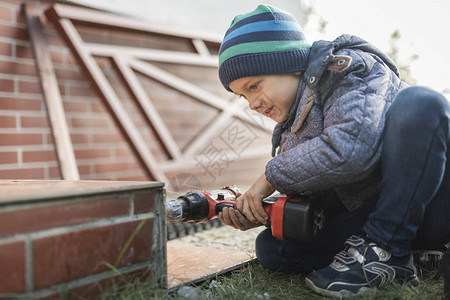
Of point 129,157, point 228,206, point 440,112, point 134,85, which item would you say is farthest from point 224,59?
point 129,157

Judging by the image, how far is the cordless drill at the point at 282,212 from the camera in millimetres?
1125

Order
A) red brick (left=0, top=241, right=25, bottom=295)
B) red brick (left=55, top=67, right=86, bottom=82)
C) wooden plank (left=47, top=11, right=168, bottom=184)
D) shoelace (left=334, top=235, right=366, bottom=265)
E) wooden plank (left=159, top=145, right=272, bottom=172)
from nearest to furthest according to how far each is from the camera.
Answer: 1. red brick (left=0, top=241, right=25, bottom=295)
2. shoelace (left=334, top=235, right=366, bottom=265)
3. wooden plank (left=47, top=11, right=168, bottom=184)
4. red brick (left=55, top=67, right=86, bottom=82)
5. wooden plank (left=159, top=145, right=272, bottom=172)

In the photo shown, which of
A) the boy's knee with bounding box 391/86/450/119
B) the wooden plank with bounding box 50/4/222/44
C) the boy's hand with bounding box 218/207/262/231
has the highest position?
the wooden plank with bounding box 50/4/222/44

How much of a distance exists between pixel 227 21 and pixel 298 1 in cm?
112

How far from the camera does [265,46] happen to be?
1274mm

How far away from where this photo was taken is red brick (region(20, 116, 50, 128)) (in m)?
2.30

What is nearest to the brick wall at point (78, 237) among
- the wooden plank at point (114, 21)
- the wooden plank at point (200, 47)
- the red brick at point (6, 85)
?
the red brick at point (6, 85)

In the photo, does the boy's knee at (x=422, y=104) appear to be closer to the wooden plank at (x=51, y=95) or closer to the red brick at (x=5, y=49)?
the wooden plank at (x=51, y=95)

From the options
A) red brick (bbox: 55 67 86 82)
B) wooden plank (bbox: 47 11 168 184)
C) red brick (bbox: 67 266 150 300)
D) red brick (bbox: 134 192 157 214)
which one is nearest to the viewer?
red brick (bbox: 67 266 150 300)

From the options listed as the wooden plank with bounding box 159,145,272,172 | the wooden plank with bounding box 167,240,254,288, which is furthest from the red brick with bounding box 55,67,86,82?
the wooden plank with bounding box 167,240,254,288

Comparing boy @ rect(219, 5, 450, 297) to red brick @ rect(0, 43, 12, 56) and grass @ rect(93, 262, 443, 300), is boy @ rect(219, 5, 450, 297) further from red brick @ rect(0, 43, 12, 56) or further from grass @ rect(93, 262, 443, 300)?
red brick @ rect(0, 43, 12, 56)

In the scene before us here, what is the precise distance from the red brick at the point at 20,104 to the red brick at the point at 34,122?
0.17ft

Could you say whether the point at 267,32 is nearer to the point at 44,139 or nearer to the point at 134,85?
the point at 134,85

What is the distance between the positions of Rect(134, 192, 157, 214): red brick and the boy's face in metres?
0.49
